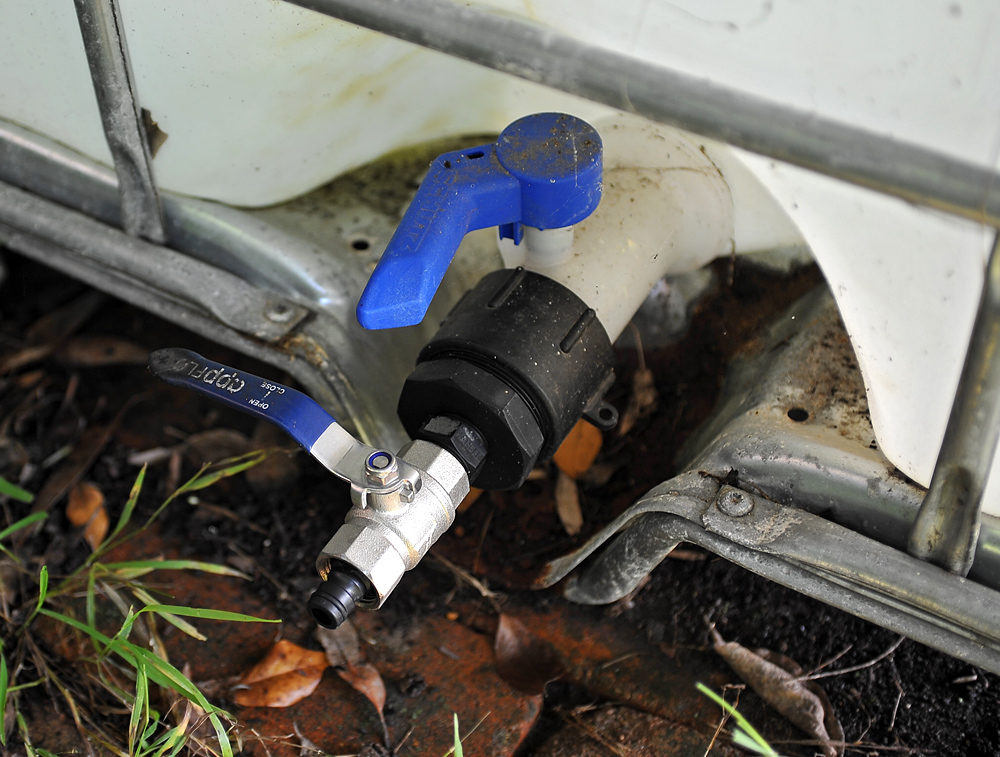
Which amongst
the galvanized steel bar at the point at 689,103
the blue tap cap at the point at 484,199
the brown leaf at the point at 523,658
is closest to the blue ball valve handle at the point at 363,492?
the blue tap cap at the point at 484,199

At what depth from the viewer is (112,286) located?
103 cm

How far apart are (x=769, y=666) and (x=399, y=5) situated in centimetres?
71

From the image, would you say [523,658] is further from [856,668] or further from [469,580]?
[856,668]

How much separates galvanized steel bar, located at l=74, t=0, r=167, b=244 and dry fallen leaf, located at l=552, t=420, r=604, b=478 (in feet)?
1.74

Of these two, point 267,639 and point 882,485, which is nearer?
point 882,485

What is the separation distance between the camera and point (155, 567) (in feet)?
3.06

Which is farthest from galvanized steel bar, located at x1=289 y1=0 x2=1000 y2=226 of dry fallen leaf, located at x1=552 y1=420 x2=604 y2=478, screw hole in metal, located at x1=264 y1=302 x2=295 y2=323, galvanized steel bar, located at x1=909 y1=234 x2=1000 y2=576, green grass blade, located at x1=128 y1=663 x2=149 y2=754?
green grass blade, located at x1=128 y1=663 x2=149 y2=754

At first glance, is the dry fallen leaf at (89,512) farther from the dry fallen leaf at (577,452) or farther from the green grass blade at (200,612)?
the dry fallen leaf at (577,452)

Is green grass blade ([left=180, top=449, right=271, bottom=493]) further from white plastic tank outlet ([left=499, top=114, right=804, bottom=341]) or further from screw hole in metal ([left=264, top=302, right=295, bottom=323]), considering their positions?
white plastic tank outlet ([left=499, top=114, right=804, bottom=341])

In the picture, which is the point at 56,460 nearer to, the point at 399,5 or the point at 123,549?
the point at 123,549

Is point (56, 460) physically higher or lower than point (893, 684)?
lower

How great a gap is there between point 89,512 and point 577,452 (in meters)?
0.61

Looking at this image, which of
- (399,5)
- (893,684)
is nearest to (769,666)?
(893,684)

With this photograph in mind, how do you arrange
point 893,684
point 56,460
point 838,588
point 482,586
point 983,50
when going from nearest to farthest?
point 983,50, point 838,588, point 893,684, point 482,586, point 56,460
